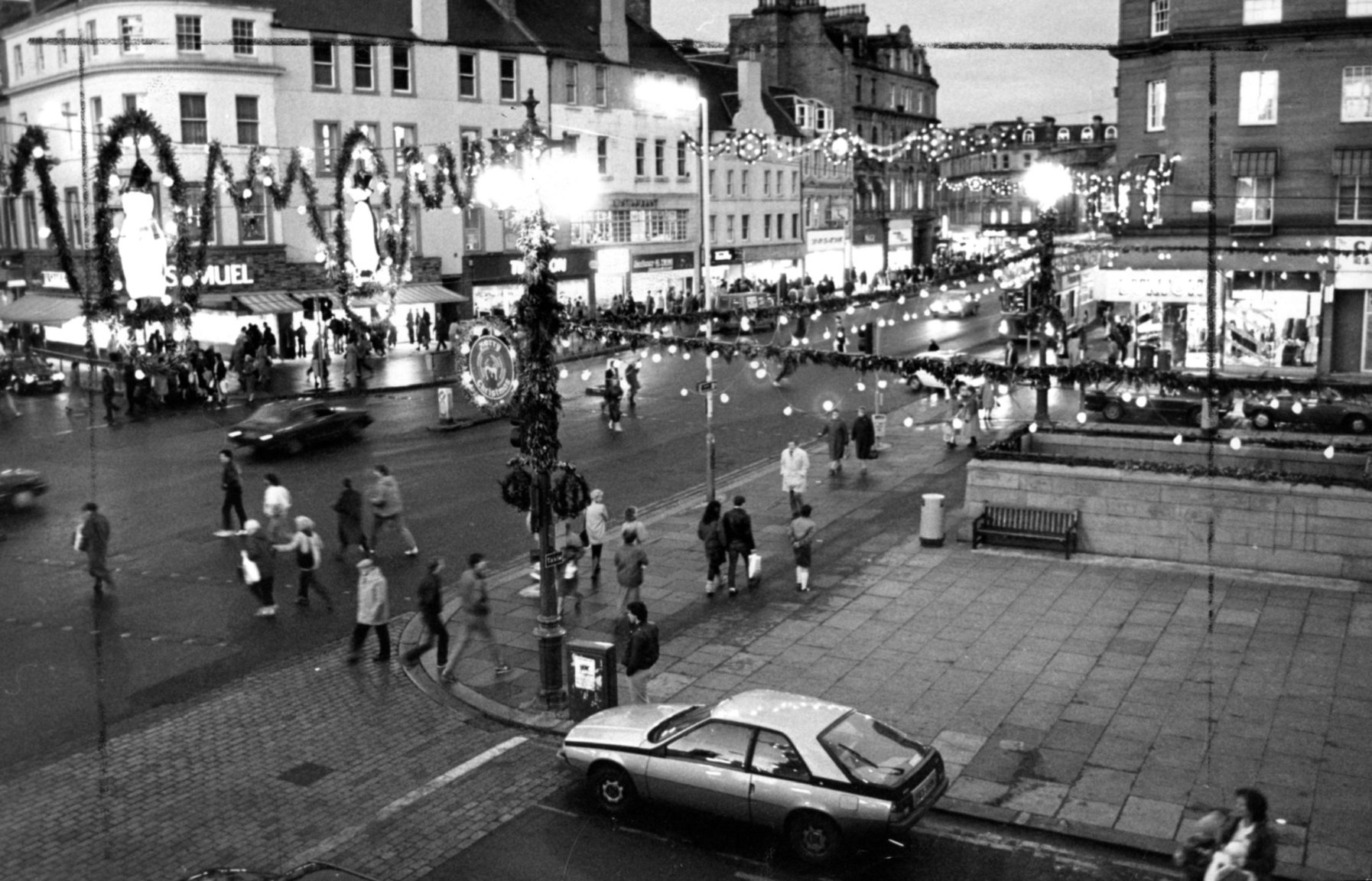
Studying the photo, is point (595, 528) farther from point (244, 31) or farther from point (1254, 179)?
point (244, 31)

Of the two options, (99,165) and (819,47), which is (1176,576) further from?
(819,47)

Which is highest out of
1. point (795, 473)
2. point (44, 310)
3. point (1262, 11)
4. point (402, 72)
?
point (402, 72)

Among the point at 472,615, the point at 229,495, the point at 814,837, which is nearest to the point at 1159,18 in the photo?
the point at 229,495

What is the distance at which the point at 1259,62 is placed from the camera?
126 ft

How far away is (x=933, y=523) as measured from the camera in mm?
20406

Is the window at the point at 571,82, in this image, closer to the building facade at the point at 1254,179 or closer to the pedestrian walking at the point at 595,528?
the building facade at the point at 1254,179

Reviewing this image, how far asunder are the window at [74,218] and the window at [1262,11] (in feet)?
130

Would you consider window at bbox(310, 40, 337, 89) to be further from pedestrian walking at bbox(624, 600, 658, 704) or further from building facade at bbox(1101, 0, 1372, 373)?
pedestrian walking at bbox(624, 600, 658, 704)

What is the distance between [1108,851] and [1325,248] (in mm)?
31319

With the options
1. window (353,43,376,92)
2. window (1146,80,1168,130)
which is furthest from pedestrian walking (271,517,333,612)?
window (353,43,376,92)

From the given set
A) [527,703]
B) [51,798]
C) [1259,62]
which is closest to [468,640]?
[527,703]

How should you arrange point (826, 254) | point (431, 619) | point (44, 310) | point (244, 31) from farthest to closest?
point (826, 254)
point (44, 310)
point (244, 31)
point (431, 619)

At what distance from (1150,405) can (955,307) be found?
3207 centimetres

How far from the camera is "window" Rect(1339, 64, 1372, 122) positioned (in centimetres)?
3744
